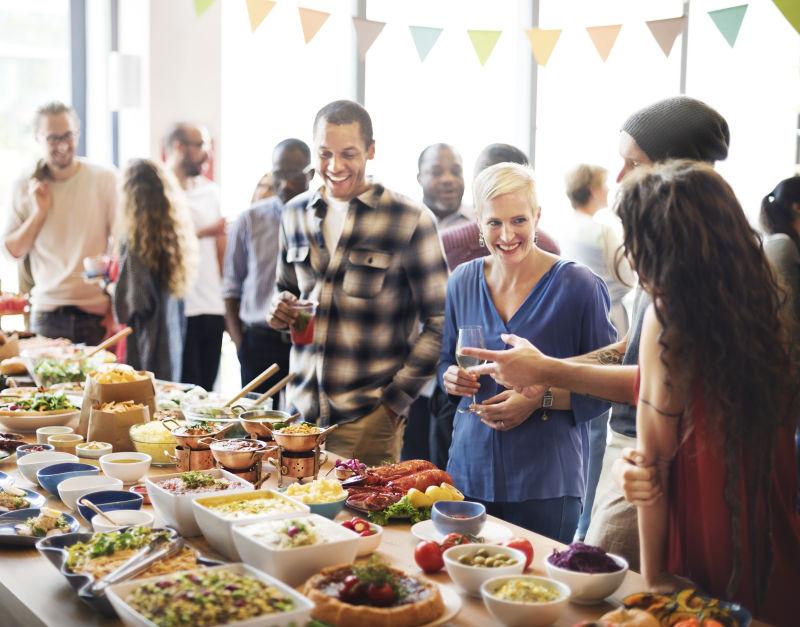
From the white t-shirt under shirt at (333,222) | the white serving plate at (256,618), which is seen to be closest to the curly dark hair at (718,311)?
the white serving plate at (256,618)

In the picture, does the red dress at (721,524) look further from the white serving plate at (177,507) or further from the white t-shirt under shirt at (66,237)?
the white t-shirt under shirt at (66,237)

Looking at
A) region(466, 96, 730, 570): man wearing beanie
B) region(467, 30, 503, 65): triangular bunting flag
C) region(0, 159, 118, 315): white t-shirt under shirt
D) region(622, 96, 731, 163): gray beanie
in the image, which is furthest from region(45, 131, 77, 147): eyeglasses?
region(622, 96, 731, 163): gray beanie

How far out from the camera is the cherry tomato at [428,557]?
6.23ft

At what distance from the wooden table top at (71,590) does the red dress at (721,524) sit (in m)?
0.12

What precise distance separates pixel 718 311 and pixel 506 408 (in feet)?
3.29

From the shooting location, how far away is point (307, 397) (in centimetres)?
342

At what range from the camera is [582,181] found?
17.9 feet

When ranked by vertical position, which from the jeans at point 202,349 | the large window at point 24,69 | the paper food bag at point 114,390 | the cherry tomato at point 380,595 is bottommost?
the jeans at point 202,349

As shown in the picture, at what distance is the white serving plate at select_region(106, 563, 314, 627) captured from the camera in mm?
1528

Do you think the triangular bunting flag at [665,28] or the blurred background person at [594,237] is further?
the triangular bunting flag at [665,28]

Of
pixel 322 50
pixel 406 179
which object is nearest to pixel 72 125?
pixel 322 50

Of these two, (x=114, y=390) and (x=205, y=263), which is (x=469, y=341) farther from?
(x=205, y=263)

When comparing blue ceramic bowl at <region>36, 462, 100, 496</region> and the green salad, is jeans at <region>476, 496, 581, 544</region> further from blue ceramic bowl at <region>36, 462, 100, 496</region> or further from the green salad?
the green salad

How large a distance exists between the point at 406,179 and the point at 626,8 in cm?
212
